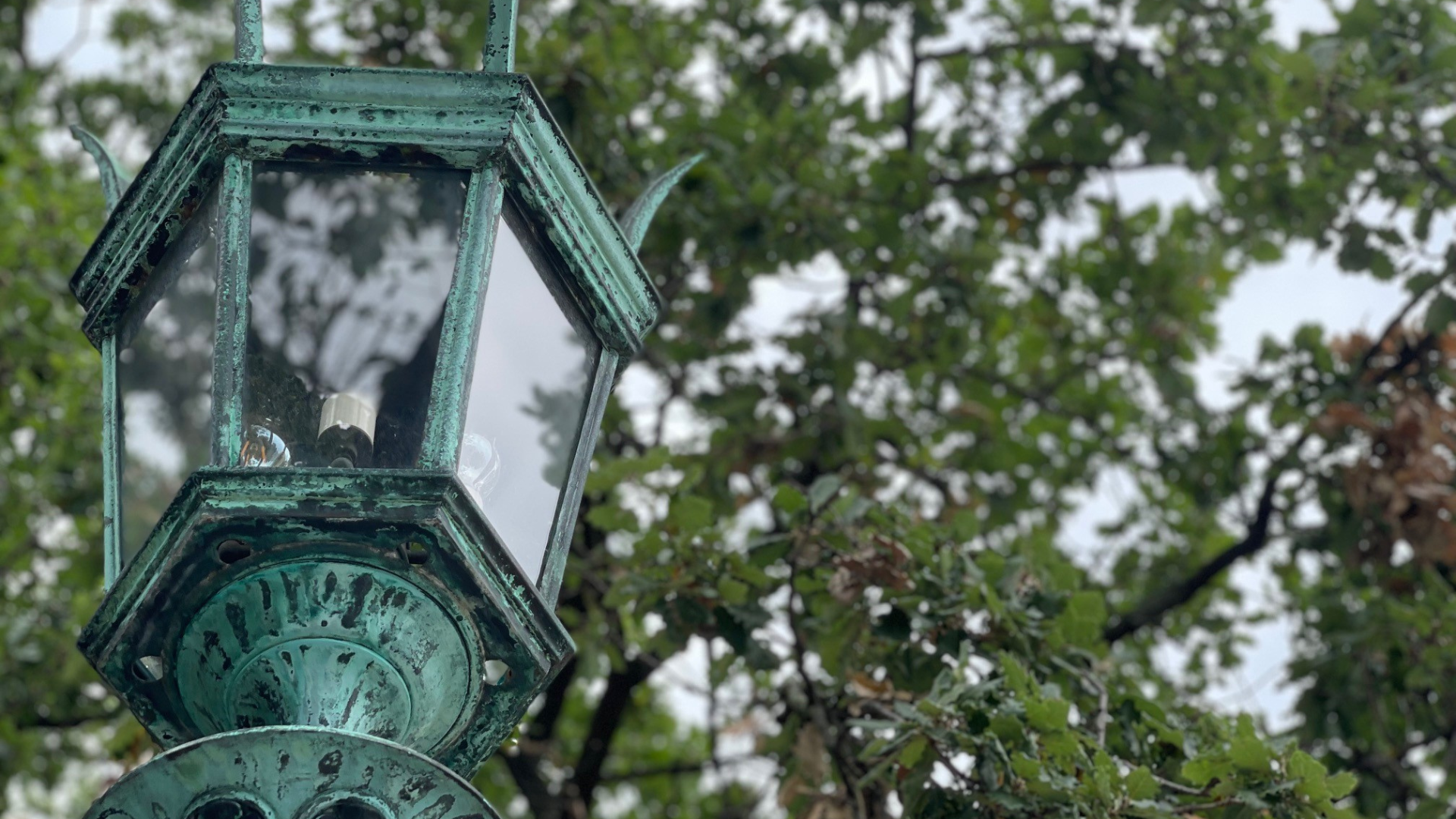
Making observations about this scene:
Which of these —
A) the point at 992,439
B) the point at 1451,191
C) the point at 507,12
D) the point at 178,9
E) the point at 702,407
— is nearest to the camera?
the point at 507,12

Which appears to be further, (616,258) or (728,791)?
(728,791)

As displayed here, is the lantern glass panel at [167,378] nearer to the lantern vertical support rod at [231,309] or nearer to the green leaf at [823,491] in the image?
the lantern vertical support rod at [231,309]

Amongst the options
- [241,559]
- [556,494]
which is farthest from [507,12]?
[241,559]

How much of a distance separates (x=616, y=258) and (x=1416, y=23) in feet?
12.6

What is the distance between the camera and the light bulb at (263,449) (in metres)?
2.00

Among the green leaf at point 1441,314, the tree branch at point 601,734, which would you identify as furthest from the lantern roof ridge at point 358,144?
the tree branch at point 601,734

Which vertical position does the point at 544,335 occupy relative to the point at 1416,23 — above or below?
below

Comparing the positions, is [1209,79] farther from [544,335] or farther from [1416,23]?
[544,335]

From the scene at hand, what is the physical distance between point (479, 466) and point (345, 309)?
27 centimetres

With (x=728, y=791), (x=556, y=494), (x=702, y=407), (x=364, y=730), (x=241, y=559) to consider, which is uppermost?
(x=702, y=407)

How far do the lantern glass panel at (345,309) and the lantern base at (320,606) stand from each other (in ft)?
0.35

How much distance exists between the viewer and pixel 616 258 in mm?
2334

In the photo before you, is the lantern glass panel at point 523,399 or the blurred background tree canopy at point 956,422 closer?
the lantern glass panel at point 523,399

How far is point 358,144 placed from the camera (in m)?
2.09
